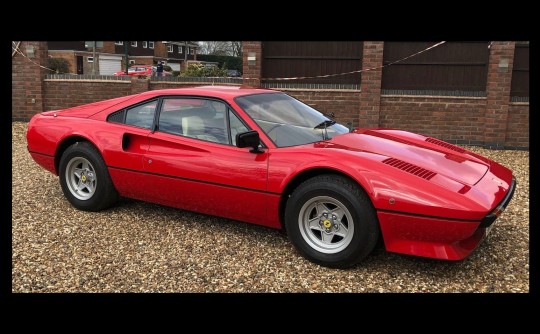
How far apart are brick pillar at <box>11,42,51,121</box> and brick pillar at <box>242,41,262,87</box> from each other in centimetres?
533

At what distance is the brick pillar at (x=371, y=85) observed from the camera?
944cm

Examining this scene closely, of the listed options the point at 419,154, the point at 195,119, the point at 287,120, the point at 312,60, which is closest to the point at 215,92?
the point at 195,119

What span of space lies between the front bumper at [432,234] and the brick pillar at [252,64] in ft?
24.4

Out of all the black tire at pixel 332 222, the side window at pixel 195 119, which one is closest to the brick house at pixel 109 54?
the side window at pixel 195 119

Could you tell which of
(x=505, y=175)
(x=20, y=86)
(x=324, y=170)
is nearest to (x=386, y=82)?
(x=505, y=175)

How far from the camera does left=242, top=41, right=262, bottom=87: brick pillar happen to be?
10000mm

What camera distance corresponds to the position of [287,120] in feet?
13.7

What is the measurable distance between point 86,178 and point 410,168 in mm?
3420

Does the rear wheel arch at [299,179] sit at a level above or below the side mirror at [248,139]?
below

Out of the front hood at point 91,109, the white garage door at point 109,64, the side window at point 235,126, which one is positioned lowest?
the side window at point 235,126

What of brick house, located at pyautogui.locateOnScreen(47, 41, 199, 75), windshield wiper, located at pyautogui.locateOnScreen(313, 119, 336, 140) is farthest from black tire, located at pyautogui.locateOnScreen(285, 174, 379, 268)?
brick house, located at pyautogui.locateOnScreen(47, 41, 199, 75)

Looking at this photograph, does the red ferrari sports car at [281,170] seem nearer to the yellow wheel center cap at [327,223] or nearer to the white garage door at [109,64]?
the yellow wheel center cap at [327,223]

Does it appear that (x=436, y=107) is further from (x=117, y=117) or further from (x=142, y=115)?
(x=117, y=117)

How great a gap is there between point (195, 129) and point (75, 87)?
27.2 feet
